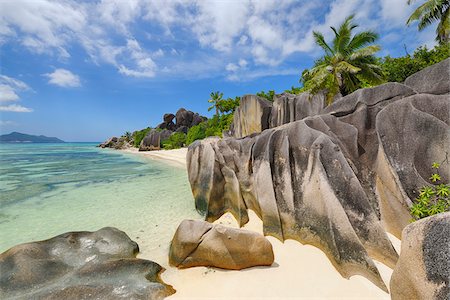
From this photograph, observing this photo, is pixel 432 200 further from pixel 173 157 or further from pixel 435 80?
pixel 173 157

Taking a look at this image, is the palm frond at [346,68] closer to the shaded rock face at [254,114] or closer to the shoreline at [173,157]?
the shaded rock face at [254,114]

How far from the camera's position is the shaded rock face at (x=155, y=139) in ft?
186

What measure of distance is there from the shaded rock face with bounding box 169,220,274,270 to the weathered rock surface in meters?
6.23

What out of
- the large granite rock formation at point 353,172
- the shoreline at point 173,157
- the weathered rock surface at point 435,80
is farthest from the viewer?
the shoreline at point 173,157

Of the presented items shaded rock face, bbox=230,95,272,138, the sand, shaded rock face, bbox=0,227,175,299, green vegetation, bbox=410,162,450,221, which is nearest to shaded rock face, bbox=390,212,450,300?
the sand

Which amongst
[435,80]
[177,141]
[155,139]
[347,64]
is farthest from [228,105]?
[435,80]

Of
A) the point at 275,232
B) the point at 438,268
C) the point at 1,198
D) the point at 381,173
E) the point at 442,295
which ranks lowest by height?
the point at 1,198

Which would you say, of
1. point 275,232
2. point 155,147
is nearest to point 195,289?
point 275,232

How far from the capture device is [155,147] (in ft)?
186

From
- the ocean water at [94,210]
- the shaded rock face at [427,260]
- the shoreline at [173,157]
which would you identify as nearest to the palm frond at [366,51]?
the ocean water at [94,210]

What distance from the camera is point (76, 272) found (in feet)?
15.0

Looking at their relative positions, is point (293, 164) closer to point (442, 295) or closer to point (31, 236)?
point (442, 295)

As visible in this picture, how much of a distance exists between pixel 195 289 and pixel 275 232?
2850 millimetres

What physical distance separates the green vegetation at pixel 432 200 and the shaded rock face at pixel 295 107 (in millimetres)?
13338
